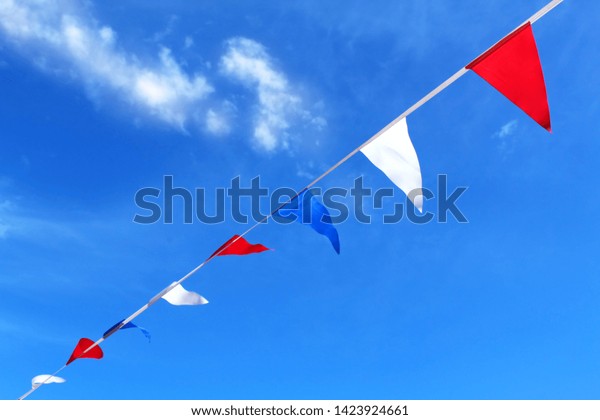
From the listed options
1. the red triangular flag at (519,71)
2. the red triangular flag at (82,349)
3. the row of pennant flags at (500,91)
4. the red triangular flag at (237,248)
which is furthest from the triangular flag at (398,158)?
the red triangular flag at (82,349)

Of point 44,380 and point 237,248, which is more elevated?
point 237,248

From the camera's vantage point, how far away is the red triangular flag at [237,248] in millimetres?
4766

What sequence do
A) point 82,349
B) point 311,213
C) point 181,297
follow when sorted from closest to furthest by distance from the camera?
1. point 311,213
2. point 181,297
3. point 82,349

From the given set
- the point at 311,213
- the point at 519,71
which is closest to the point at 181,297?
the point at 311,213

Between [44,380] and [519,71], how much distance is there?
6190 millimetres

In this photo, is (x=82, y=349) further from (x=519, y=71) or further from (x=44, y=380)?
(x=519, y=71)

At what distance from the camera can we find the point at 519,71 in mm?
2992

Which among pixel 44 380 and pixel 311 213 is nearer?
pixel 311 213

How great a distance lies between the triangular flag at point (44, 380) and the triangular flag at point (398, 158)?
4954mm

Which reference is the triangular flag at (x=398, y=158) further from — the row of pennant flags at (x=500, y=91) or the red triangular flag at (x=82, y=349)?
the red triangular flag at (x=82, y=349)

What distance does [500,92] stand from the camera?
305 centimetres
